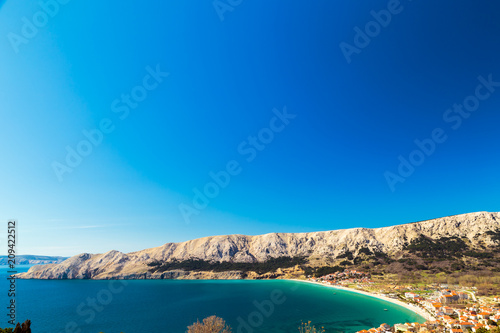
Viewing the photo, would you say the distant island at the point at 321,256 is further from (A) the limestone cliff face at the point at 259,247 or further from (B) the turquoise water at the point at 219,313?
(B) the turquoise water at the point at 219,313

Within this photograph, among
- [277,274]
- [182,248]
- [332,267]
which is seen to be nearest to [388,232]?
[332,267]

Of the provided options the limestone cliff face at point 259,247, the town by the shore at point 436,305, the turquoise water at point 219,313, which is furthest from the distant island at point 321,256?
the turquoise water at point 219,313

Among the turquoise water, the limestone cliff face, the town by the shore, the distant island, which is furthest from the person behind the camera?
the limestone cliff face

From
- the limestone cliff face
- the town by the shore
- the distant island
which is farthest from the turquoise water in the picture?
the limestone cliff face

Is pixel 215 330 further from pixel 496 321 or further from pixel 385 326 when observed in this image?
pixel 496 321

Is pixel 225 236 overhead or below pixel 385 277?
overhead

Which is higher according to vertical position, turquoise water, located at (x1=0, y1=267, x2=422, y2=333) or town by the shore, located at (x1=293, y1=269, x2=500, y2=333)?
town by the shore, located at (x1=293, y1=269, x2=500, y2=333)

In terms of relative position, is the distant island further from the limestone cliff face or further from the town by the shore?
the town by the shore

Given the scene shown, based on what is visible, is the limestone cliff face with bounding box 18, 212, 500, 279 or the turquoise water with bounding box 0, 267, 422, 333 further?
the limestone cliff face with bounding box 18, 212, 500, 279

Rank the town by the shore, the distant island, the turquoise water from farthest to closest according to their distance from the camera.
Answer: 1. the distant island
2. the turquoise water
3. the town by the shore
